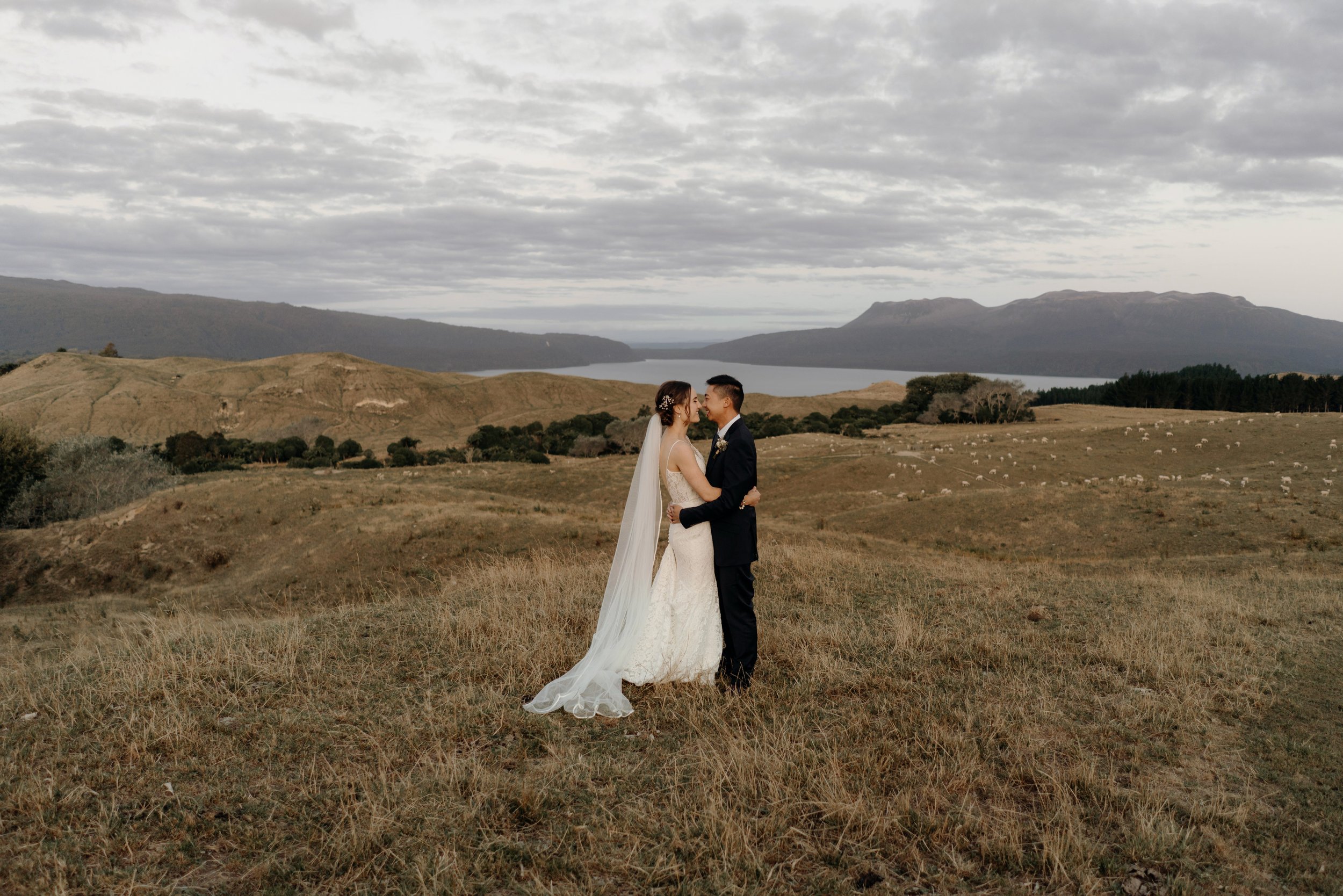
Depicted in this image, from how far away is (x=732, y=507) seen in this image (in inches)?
228

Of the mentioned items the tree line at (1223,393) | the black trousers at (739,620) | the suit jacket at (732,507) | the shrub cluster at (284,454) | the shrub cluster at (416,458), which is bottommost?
the shrub cluster at (284,454)

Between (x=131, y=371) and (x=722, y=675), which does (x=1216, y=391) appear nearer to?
(x=722, y=675)

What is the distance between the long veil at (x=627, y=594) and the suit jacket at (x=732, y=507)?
452mm

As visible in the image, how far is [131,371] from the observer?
93.9 meters

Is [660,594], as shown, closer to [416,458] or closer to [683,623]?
[683,623]

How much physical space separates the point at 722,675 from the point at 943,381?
2821 inches

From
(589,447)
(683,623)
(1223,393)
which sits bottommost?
(589,447)

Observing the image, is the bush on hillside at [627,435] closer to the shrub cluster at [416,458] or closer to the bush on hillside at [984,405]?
the shrub cluster at [416,458]

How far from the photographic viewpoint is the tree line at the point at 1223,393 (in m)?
76.3

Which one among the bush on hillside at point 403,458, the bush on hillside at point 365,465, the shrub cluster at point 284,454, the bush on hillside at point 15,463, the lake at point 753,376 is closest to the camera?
the bush on hillside at point 15,463

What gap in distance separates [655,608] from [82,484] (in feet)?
130

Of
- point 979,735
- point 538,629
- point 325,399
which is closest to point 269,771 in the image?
point 538,629

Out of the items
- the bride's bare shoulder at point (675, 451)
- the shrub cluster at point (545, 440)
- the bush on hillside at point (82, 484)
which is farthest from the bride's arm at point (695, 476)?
the shrub cluster at point (545, 440)

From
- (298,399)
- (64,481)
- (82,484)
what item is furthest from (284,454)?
(298,399)
